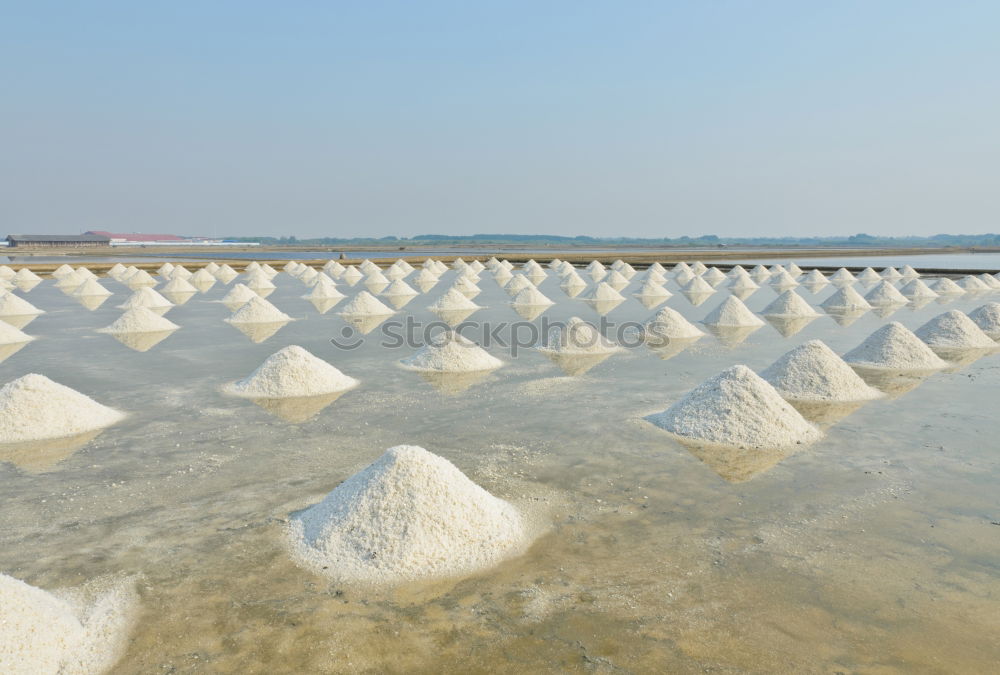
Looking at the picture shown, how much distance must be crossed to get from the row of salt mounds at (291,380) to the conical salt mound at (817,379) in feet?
18.1

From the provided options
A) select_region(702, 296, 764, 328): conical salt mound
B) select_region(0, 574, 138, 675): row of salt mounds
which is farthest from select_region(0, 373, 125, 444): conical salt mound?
select_region(702, 296, 764, 328): conical salt mound

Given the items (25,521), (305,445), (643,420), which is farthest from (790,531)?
(25,521)

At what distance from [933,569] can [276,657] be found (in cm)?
370

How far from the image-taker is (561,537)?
13.0 ft

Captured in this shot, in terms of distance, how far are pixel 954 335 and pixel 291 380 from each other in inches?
439

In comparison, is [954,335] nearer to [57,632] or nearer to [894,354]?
[894,354]

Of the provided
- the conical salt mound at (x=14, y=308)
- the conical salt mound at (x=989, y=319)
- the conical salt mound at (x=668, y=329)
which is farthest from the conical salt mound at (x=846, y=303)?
the conical salt mound at (x=14, y=308)

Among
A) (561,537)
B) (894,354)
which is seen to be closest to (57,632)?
(561,537)

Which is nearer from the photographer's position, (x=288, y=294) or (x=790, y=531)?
(x=790, y=531)

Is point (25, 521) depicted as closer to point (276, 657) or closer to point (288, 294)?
point (276, 657)

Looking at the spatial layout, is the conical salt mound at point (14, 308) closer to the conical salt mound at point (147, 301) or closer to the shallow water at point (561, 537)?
the conical salt mound at point (147, 301)

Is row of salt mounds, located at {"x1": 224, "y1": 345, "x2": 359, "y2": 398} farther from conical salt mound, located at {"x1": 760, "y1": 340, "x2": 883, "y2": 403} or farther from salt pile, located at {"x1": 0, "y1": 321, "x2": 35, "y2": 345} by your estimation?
salt pile, located at {"x1": 0, "y1": 321, "x2": 35, "y2": 345}

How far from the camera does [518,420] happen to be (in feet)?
21.5

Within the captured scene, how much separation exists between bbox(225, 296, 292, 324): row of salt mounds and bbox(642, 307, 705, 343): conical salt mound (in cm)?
821
